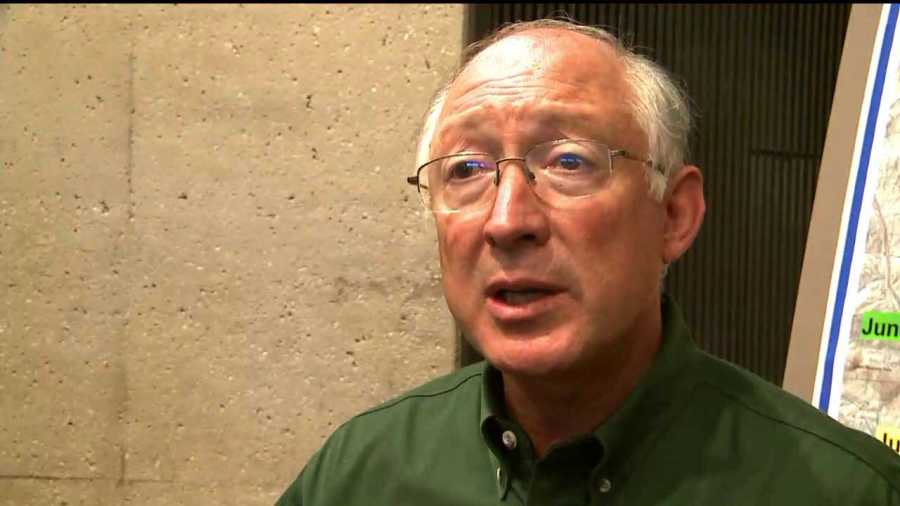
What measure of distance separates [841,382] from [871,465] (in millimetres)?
207

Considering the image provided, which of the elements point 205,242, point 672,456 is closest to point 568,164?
point 672,456

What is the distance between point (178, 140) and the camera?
2.14 meters

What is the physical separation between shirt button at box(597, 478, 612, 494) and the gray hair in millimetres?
416

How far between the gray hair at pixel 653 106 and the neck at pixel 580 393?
24 cm

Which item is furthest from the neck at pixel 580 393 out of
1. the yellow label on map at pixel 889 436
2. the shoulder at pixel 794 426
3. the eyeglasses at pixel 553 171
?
the yellow label on map at pixel 889 436

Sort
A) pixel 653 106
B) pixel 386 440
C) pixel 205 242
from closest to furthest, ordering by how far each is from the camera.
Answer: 1. pixel 653 106
2. pixel 386 440
3. pixel 205 242

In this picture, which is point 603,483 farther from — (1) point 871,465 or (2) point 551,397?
(1) point 871,465

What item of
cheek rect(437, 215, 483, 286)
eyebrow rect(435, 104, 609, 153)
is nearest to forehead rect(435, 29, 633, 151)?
eyebrow rect(435, 104, 609, 153)

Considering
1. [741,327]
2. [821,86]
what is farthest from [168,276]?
[821,86]

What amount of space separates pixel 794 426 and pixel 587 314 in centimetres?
34

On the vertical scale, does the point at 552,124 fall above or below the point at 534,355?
above

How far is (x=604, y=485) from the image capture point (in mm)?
1227

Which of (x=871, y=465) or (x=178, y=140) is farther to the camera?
(x=178, y=140)

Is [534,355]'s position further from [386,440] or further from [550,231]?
[386,440]
